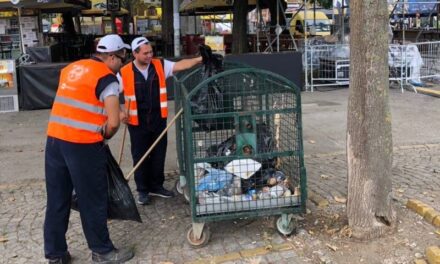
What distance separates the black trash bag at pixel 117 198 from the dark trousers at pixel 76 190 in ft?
0.37

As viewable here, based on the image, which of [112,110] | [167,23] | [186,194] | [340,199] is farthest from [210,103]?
[167,23]

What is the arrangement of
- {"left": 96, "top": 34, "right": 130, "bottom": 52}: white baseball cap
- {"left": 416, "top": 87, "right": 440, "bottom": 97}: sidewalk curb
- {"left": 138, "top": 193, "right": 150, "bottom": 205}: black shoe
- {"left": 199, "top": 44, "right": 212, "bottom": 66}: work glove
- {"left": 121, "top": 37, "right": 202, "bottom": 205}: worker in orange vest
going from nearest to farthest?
1. {"left": 96, "top": 34, "right": 130, "bottom": 52}: white baseball cap
2. {"left": 199, "top": 44, "right": 212, "bottom": 66}: work glove
3. {"left": 121, "top": 37, "right": 202, "bottom": 205}: worker in orange vest
4. {"left": 138, "top": 193, "right": 150, "bottom": 205}: black shoe
5. {"left": 416, "top": 87, "right": 440, "bottom": 97}: sidewalk curb

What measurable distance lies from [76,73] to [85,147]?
20.8 inches

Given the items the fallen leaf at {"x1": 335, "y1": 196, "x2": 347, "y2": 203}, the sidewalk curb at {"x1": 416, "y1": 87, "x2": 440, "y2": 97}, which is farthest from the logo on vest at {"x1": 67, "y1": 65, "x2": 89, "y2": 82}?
the sidewalk curb at {"x1": 416, "y1": 87, "x2": 440, "y2": 97}

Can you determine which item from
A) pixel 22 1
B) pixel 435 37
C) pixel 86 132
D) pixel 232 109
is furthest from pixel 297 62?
pixel 435 37

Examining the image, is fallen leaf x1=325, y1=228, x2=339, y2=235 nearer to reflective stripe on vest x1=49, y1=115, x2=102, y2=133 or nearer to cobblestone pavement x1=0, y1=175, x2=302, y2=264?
cobblestone pavement x1=0, y1=175, x2=302, y2=264

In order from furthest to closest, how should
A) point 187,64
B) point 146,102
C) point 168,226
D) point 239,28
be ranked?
point 239,28
point 187,64
point 146,102
point 168,226

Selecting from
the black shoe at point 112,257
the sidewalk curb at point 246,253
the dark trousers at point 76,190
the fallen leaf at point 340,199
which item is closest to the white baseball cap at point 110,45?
the dark trousers at point 76,190

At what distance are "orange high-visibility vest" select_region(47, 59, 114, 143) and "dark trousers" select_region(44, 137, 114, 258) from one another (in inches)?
3.0

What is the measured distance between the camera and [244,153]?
170 inches

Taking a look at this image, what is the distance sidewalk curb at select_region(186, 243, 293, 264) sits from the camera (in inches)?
163

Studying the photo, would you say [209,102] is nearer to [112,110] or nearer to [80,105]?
[112,110]

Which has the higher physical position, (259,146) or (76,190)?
(259,146)

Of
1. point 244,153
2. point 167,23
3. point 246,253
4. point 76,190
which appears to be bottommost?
point 246,253
